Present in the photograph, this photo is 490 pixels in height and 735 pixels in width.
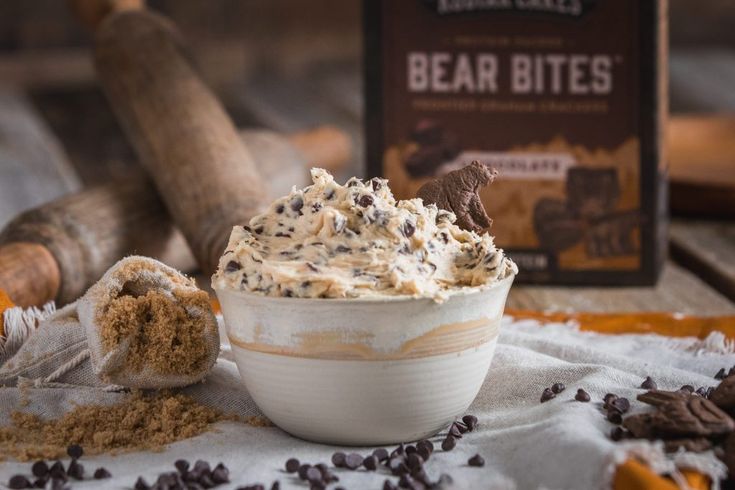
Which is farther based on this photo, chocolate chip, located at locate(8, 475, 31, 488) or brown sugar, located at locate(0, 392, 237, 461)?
brown sugar, located at locate(0, 392, 237, 461)

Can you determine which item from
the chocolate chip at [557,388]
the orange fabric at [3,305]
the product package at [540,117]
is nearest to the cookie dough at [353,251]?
the chocolate chip at [557,388]

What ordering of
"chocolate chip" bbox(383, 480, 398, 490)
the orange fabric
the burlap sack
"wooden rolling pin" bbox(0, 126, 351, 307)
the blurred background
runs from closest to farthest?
"chocolate chip" bbox(383, 480, 398, 490)
the burlap sack
the orange fabric
"wooden rolling pin" bbox(0, 126, 351, 307)
the blurred background

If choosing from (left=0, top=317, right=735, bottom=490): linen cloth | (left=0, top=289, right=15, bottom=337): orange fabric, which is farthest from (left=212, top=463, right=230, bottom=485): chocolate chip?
(left=0, top=289, right=15, bottom=337): orange fabric

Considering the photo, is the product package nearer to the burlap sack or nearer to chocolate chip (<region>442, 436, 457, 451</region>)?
the burlap sack

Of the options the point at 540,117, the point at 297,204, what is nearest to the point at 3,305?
the point at 297,204

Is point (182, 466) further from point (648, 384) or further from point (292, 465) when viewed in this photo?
point (648, 384)

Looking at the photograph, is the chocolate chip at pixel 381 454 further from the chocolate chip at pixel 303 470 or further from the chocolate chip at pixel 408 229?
the chocolate chip at pixel 408 229
